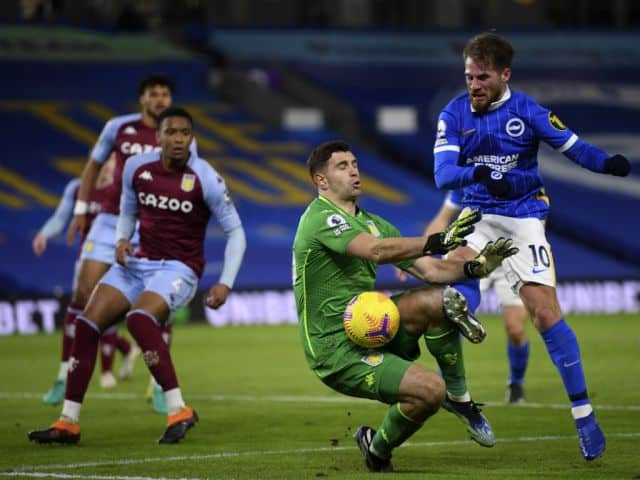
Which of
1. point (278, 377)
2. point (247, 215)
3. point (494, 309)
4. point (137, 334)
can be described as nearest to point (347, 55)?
point (247, 215)

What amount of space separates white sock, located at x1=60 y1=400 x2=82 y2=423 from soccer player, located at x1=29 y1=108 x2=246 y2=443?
7 centimetres

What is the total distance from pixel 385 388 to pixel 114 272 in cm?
287

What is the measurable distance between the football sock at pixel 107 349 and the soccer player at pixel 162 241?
12.9 feet

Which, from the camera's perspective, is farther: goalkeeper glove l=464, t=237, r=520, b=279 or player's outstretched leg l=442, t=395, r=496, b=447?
player's outstretched leg l=442, t=395, r=496, b=447

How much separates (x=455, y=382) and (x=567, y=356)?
67 cm

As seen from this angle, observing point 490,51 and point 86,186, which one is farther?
point 86,186

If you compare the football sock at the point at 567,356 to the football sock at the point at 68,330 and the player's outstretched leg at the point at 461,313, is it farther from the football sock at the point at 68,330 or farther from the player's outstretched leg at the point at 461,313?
the football sock at the point at 68,330

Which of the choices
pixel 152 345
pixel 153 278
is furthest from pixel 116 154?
pixel 152 345

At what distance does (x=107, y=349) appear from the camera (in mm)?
13477

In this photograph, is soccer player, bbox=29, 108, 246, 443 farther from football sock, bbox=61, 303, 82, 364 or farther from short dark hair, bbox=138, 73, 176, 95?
football sock, bbox=61, 303, 82, 364

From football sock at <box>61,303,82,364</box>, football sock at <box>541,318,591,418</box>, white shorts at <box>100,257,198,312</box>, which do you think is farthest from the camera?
football sock at <box>61,303,82,364</box>

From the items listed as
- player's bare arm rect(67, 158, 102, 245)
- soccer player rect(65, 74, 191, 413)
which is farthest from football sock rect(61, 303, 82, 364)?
player's bare arm rect(67, 158, 102, 245)

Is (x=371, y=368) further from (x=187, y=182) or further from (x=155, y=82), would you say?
(x=155, y=82)

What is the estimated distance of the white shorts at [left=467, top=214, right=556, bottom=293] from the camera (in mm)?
8227
